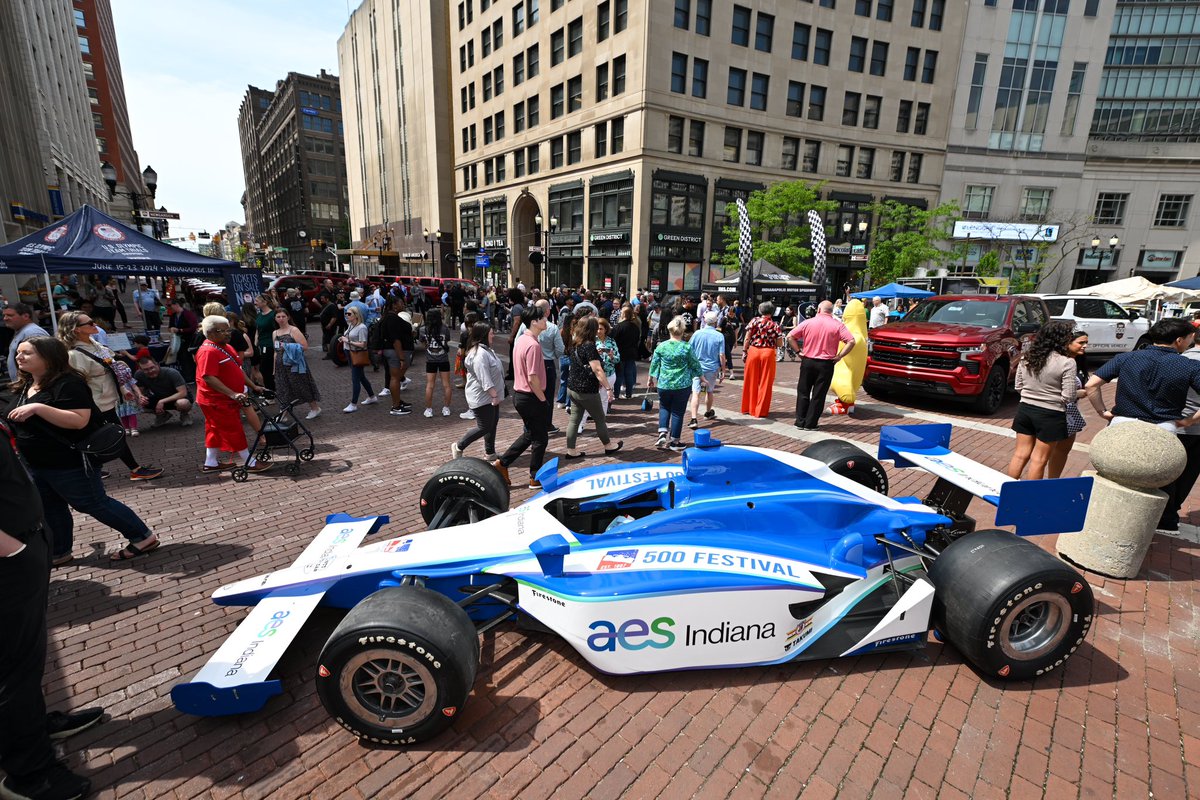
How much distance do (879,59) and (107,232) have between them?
40677mm

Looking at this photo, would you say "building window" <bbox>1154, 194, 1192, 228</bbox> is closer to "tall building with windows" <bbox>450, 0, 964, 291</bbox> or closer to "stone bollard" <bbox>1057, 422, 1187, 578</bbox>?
"tall building with windows" <bbox>450, 0, 964, 291</bbox>

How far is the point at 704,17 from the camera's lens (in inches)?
1164

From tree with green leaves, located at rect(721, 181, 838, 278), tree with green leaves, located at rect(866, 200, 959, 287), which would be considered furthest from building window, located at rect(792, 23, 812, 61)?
tree with green leaves, located at rect(866, 200, 959, 287)

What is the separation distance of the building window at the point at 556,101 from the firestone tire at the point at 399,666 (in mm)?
37550

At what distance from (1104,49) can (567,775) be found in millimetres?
56583

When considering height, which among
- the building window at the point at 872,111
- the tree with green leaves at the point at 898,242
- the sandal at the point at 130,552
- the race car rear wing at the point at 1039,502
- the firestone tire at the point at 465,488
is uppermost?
the building window at the point at 872,111

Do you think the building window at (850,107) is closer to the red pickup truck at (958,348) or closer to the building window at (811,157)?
the building window at (811,157)

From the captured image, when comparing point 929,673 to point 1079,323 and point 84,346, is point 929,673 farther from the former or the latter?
point 1079,323

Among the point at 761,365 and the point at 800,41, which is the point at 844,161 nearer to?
the point at 800,41

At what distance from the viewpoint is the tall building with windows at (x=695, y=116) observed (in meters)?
29.8

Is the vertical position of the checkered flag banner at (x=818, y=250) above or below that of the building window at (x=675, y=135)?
below

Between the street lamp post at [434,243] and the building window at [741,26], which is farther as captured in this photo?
the street lamp post at [434,243]

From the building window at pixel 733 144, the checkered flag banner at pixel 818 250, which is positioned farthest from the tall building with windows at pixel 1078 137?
the checkered flag banner at pixel 818 250

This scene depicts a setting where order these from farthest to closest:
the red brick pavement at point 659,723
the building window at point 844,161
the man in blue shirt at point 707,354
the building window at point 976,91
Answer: the building window at point 976,91 < the building window at point 844,161 < the man in blue shirt at point 707,354 < the red brick pavement at point 659,723
